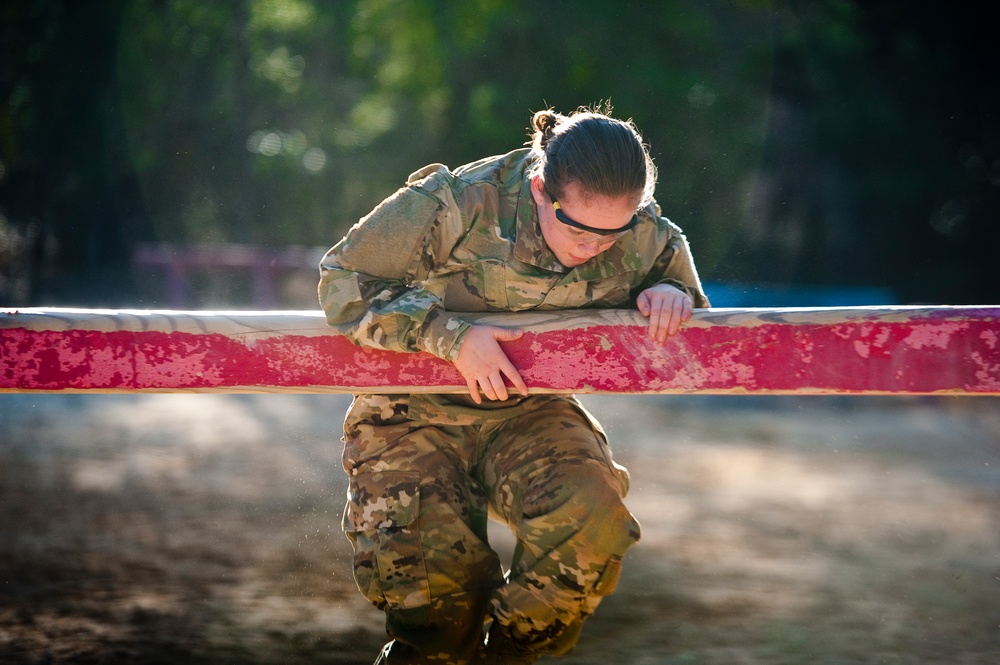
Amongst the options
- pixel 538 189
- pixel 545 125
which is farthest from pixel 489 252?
pixel 545 125

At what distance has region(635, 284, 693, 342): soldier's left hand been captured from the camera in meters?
1.98

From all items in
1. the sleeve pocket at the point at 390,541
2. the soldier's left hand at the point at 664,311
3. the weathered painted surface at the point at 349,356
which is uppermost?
the soldier's left hand at the point at 664,311

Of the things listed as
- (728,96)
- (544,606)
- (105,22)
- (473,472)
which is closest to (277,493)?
(473,472)

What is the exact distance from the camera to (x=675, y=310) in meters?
1.99

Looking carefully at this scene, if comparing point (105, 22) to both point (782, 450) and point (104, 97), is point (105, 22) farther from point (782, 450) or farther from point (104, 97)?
point (782, 450)

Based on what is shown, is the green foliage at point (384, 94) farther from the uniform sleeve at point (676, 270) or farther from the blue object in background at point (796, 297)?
the uniform sleeve at point (676, 270)

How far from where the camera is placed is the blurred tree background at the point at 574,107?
33.1ft

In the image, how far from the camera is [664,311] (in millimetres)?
1989

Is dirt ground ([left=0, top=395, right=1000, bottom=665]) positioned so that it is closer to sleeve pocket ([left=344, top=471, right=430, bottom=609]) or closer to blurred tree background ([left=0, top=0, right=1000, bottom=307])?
sleeve pocket ([left=344, top=471, right=430, bottom=609])

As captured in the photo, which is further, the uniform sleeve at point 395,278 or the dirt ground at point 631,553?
the dirt ground at point 631,553

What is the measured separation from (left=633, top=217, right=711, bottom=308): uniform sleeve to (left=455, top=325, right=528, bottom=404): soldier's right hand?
0.45 m

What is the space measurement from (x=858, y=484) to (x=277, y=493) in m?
2.42

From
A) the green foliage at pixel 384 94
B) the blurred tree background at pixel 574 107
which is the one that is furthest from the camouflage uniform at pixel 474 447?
the blurred tree background at pixel 574 107

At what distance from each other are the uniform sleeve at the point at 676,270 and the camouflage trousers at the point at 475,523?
1.17ft
